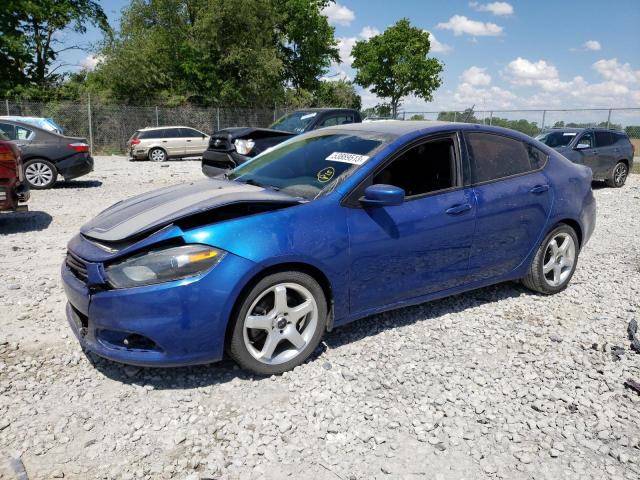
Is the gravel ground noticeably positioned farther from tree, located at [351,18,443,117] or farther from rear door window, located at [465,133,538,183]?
tree, located at [351,18,443,117]

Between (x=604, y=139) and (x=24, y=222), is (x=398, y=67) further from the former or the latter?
(x=24, y=222)

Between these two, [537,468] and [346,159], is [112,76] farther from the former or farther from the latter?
[537,468]

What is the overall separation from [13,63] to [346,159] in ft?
105

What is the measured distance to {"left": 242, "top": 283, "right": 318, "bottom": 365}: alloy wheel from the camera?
Result: 10.0 ft

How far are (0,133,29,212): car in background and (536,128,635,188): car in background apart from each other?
36.9ft

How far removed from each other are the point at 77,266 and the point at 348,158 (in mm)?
1948

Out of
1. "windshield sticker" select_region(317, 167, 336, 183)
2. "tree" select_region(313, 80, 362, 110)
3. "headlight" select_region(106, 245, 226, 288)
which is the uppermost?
"tree" select_region(313, 80, 362, 110)

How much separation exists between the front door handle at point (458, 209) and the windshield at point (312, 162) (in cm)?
69

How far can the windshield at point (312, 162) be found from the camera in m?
3.55

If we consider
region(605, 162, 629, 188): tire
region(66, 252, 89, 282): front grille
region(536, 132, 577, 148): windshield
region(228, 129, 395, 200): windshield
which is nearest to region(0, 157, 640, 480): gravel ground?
region(66, 252, 89, 282): front grille

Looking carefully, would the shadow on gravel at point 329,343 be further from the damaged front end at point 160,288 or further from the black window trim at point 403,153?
the black window trim at point 403,153

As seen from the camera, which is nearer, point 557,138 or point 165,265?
point 165,265

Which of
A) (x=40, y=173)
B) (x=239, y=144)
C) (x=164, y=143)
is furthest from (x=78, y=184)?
(x=164, y=143)

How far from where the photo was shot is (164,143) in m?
20.8
